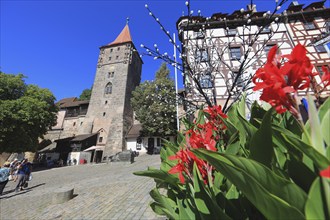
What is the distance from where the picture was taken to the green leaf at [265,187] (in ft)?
2.00

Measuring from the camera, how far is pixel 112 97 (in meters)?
33.1

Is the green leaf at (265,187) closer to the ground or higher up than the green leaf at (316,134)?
closer to the ground

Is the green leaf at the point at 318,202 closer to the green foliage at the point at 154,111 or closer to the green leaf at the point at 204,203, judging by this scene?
the green leaf at the point at 204,203

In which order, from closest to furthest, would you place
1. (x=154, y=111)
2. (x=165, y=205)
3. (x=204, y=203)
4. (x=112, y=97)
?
(x=204, y=203), (x=165, y=205), (x=154, y=111), (x=112, y=97)

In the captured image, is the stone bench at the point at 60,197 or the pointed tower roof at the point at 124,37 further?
the pointed tower roof at the point at 124,37

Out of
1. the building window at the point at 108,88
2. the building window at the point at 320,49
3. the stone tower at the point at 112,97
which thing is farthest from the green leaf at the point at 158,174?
the building window at the point at 108,88

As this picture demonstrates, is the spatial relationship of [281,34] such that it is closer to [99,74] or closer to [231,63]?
[231,63]

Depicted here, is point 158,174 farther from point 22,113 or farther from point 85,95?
point 85,95

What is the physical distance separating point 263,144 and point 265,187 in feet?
0.55

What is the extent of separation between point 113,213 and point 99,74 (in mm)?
34225

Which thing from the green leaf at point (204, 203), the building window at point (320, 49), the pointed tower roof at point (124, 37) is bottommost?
the green leaf at point (204, 203)

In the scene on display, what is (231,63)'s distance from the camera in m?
16.2

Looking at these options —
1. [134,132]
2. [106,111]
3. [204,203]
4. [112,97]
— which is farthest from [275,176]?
[112,97]

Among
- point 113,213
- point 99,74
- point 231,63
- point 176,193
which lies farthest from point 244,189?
point 99,74
